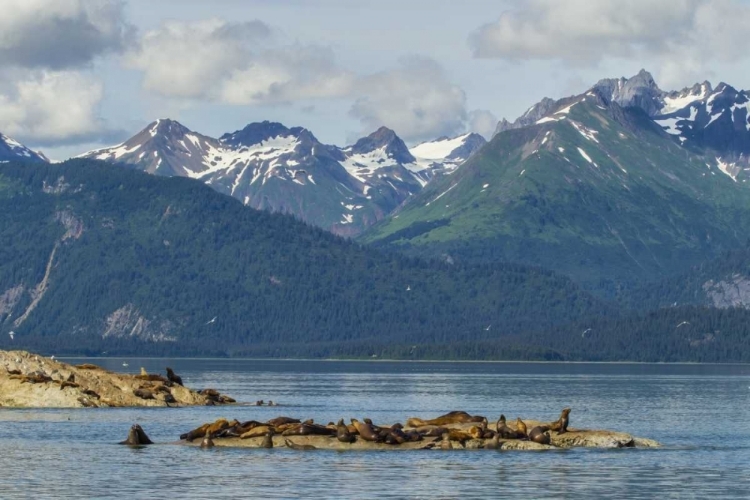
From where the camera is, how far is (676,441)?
103125 millimetres

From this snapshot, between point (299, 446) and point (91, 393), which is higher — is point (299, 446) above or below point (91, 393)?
below

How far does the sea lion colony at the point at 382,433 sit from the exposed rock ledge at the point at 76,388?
38440mm

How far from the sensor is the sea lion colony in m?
91.9

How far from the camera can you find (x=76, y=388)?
436 ft

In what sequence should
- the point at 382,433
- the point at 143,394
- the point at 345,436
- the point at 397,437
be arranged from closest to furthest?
1. the point at 345,436
2. the point at 397,437
3. the point at 382,433
4. the point at 143,394

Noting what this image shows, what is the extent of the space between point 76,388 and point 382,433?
48.6m

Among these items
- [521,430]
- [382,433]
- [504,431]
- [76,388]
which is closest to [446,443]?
[504,431]

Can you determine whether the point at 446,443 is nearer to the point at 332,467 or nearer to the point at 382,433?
→ the point at 382,433

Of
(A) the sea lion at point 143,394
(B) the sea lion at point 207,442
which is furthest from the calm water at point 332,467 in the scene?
(A) the sea lion at point 143,394

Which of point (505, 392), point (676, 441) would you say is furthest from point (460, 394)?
point (676, 441)

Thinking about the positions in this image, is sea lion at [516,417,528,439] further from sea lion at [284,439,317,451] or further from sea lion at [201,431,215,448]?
sea lion at [201,431,215,448]

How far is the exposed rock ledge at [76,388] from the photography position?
130875mm

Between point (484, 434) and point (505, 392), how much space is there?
10684cm

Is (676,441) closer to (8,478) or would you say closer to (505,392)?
(8,478)
